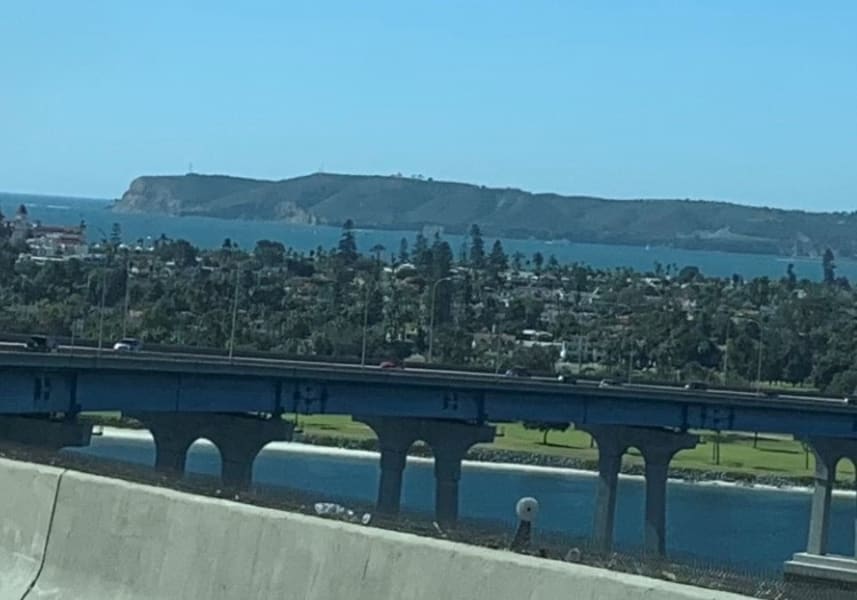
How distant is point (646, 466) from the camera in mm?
74375

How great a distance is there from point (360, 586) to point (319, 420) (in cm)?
11278

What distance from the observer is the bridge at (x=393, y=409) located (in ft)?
178

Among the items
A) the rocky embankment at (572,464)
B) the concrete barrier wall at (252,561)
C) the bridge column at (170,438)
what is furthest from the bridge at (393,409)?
the concrete barrier wall at (252,561)

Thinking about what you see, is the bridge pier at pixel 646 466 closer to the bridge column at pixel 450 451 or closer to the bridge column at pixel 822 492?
the bridge column at pixel 450 451

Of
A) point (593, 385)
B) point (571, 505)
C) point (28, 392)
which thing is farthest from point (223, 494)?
point (571, 505)

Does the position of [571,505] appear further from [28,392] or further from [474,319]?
[474,319]

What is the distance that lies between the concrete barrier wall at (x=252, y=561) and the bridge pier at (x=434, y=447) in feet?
162

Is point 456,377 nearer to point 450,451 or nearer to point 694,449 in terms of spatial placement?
point 450,451

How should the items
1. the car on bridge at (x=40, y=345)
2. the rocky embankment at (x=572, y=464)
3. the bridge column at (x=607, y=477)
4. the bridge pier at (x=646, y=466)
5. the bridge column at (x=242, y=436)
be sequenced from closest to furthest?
the car on bridge at (x=40, y=345) → the bridge column at (x=242, y=436) → the bridge column at (x=607, y=477) → the bridge pier at (x=646, y=466) → the rocky embankment at (x=572, y=464)

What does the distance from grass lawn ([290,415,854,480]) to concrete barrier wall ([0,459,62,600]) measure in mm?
92974

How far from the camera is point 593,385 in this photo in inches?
3034

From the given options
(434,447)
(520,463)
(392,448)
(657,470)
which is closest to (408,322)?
(520,463)

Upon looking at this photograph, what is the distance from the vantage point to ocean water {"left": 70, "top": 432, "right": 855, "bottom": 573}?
78.2 metres

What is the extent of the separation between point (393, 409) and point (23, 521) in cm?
5306
